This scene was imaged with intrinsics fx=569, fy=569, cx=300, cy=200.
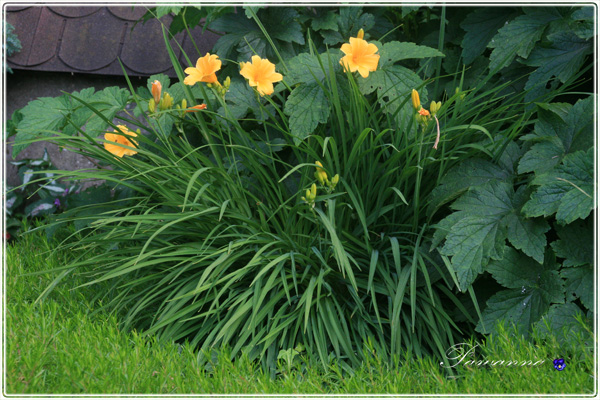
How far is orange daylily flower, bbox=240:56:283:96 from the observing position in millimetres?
1739

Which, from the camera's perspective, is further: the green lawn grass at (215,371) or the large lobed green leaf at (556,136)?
the large lobed green leaf at (556,136)

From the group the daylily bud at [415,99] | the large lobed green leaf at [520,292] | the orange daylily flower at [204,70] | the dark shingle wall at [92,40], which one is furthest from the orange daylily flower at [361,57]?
the dark shingle wall at [92,40]

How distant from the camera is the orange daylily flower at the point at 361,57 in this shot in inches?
68.6

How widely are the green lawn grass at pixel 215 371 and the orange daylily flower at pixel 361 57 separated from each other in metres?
0.87

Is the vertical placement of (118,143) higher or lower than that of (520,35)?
higher

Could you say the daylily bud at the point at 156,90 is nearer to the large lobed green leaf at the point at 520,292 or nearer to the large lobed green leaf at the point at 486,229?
the large lobed green leaf at the point at 486,229

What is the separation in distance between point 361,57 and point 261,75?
0.31 meters

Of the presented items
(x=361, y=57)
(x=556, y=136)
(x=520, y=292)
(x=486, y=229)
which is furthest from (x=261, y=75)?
(x=520, y=292)

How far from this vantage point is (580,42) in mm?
1911

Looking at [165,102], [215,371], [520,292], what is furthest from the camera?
[165,102]

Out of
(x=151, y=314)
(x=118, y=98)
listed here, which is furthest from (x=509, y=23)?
(x=151, y=314)

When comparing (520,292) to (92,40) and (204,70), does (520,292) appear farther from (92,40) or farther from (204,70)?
(92,40)

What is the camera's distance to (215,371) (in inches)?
62.4

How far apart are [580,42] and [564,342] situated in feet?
3.31
